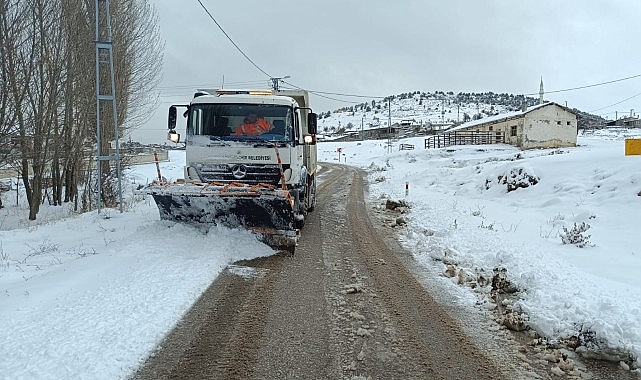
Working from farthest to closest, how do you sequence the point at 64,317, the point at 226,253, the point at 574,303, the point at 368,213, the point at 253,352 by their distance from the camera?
the point at 368,213
the point at 226,253
the point at 574,303
the point at 64,317
the point at 253,352

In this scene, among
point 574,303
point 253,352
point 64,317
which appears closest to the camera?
point 253,352

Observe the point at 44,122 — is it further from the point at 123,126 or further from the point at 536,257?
the point at 536,257

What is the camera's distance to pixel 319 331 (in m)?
4.54

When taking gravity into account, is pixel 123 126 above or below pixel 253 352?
above

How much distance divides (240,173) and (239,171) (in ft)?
0.14

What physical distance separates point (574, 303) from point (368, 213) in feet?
27.8

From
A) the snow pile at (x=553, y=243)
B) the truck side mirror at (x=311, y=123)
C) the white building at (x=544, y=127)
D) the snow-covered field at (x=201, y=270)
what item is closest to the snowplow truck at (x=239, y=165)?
the snow-covered field at (x=201, y=270)

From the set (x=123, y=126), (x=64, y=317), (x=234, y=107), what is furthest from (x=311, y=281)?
(x=123, y=126)

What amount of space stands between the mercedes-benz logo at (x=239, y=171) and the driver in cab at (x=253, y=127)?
0.71 m

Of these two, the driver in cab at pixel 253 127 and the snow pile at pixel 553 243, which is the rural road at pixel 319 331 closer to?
the snow pile at pixel 553 243

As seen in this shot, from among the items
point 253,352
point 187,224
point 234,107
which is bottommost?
point 253,352

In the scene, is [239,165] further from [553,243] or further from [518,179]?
[518,179]

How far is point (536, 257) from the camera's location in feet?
23.2

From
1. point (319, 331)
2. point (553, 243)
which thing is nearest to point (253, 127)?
point (319, 331)
